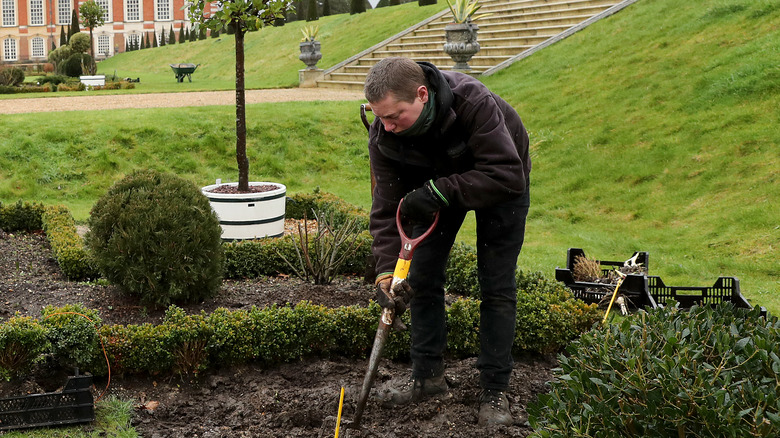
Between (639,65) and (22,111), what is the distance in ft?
38.1

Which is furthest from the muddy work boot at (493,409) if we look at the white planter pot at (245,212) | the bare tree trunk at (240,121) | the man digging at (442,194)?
the bare tree trunk at (240,121)

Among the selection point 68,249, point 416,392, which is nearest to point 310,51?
point 68,249

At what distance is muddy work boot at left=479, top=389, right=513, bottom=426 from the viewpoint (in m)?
3.51

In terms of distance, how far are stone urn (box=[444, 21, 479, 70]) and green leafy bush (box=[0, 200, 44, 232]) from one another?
10.00m

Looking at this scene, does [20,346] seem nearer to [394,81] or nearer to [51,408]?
[51,408]

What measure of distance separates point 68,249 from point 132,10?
218 ft

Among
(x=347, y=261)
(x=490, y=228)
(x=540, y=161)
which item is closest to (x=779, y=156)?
(x=540, y=161)

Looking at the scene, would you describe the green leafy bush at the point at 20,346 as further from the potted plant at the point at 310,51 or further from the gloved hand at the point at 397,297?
the potted plant at the point at 310,51

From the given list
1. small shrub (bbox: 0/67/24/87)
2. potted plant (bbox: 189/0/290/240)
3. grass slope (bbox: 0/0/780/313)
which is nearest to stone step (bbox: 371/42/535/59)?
grass slope (bbox: 0/0/780/313)

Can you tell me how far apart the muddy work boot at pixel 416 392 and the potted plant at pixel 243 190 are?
381 centimetres

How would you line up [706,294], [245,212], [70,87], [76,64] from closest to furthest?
[706,294] → [245,212] → [70,87] → [76,64]

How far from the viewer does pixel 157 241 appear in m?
4.93

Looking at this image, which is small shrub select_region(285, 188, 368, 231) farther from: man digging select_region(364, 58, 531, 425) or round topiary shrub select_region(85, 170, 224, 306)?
man digging select_region(364, 58, 531, 425)

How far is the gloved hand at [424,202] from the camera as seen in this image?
312 cm
